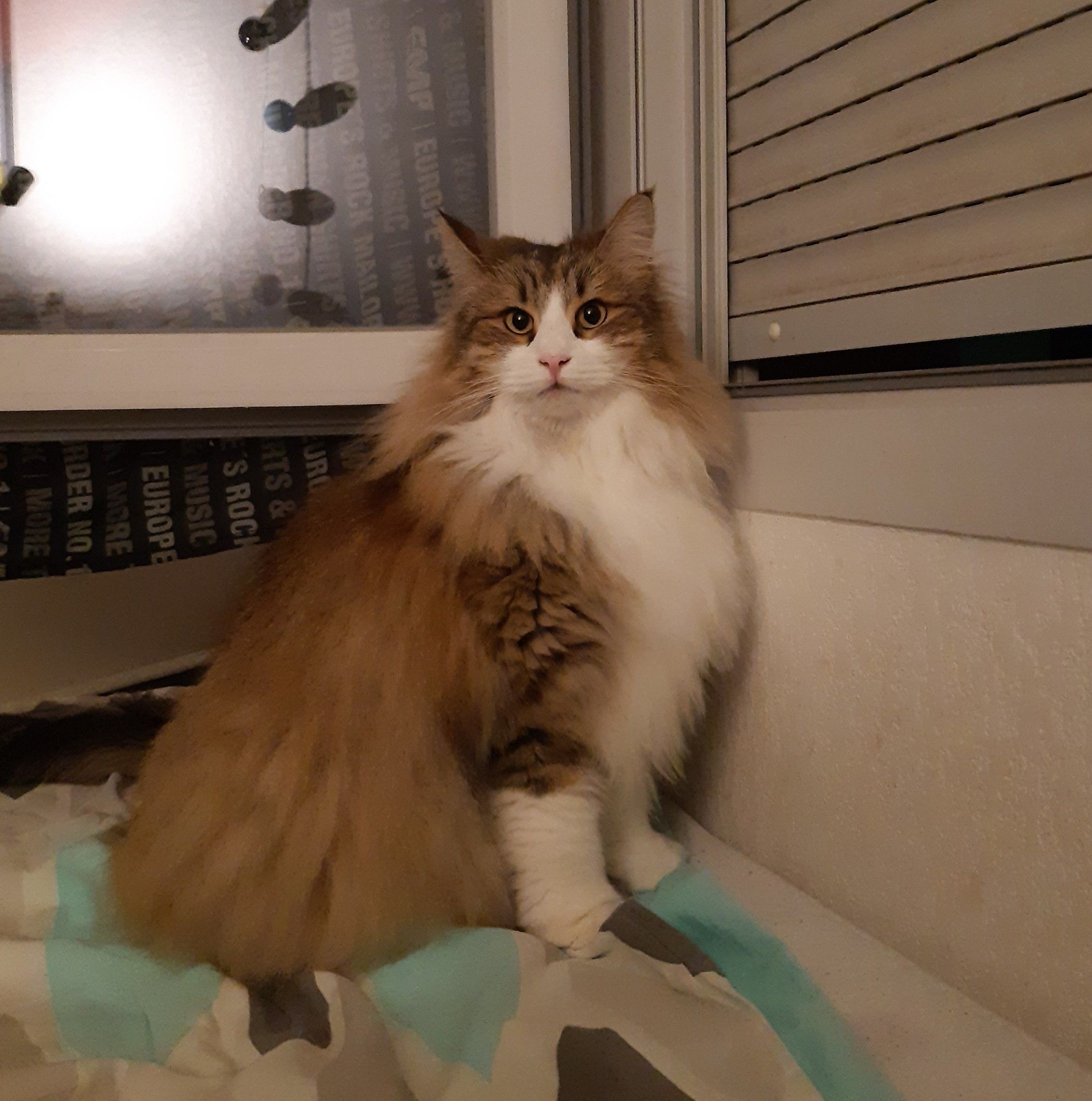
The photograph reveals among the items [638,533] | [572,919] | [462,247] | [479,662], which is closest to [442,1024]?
[572,919]

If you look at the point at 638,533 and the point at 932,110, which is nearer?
the point at 932,110

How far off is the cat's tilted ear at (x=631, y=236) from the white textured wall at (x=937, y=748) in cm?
43

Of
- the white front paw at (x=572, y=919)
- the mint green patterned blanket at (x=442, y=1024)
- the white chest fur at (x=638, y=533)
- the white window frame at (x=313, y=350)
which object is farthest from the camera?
the white window frame at (x=313, y=350)

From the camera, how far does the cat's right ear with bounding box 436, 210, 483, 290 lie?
1.30 meters

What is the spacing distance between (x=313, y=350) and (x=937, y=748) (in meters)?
1.20

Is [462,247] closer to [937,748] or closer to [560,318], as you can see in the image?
[560,318]

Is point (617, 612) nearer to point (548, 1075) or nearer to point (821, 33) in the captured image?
point (548, 1075)

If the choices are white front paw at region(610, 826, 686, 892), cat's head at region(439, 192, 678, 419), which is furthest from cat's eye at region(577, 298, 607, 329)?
white front paw at region(610, 826, 686, 892)

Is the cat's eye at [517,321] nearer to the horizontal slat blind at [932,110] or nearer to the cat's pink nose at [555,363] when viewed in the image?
the cat's pink nose at [555,363]

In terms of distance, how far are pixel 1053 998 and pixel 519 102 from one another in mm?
1576

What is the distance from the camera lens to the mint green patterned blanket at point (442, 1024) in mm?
858

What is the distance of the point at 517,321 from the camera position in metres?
1.26

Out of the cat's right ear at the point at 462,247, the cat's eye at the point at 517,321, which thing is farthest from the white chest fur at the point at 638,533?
the cat's right ear at the point at 462,247

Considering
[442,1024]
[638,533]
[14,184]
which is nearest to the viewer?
[442,1024]
